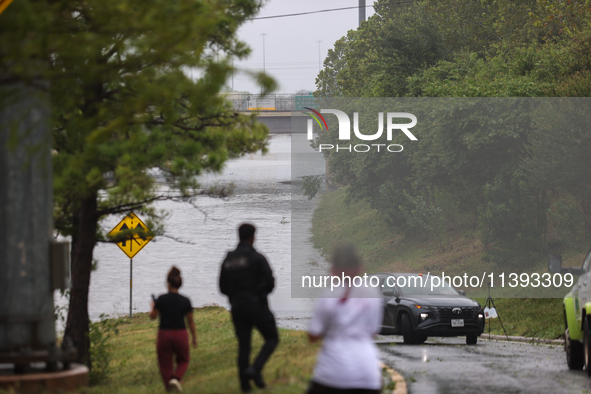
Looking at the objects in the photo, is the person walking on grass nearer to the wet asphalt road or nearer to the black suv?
the wet asphalt road

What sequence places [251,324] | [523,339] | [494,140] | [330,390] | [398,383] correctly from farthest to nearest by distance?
[494,140], [523,339], [398,383], [251,324], [330,390]

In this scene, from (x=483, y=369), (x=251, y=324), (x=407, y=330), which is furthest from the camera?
(x=407, y=330)

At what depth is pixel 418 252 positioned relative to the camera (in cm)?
4278

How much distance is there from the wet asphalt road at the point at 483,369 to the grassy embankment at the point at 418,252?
16.8 feet

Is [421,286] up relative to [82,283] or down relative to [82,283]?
down

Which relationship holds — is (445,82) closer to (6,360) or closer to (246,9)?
(246,9)

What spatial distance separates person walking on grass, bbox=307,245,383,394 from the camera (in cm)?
524

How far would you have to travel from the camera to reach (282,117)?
58.1 m

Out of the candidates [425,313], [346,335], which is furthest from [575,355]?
[346,335]

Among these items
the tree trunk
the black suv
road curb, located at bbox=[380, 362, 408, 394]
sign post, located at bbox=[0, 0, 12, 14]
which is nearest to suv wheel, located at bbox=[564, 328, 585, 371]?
road curb, located at bbox=[380, 362, 408, 394]

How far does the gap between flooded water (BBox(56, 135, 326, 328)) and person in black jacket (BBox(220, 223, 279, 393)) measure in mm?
8772

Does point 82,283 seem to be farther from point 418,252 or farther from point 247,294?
point 418,252

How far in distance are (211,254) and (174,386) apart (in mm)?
44195

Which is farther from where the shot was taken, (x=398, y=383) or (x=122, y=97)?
(x=122, y=97)
